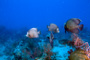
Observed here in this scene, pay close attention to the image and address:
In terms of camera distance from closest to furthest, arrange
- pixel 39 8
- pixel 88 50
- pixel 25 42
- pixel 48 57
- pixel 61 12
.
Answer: pixel 88 50 → pixel 48 57 → pixel 25 42 → pixel 61 12 → pixel 39 8

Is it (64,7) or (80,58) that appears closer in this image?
(80,58)

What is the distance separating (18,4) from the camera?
5103 inches

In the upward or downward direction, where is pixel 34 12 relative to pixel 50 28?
upward

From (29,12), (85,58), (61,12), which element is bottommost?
(85,58)

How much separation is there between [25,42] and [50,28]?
3.21 m

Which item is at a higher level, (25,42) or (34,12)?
(34,12)

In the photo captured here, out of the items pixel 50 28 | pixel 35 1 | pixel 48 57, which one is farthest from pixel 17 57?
pixel 35 1

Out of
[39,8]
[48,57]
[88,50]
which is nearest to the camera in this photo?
[88,50]

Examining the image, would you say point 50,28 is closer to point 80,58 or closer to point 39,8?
point 80,58

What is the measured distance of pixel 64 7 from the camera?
5266 inches

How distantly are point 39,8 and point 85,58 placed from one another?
497ft

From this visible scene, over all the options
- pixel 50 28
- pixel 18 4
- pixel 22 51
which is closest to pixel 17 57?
pixel 22 51

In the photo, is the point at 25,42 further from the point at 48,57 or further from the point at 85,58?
the point at 85,58

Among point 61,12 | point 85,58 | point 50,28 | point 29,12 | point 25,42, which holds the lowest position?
point 85,58
